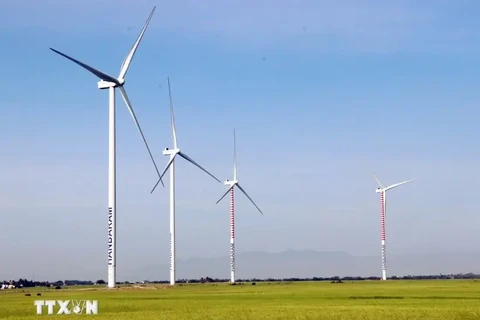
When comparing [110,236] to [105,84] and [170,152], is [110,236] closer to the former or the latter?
[105,84]

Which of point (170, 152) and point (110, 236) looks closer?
point (110, 236)

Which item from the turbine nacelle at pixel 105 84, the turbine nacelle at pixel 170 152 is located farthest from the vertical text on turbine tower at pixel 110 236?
the turbine nacelle at pixel 170 152

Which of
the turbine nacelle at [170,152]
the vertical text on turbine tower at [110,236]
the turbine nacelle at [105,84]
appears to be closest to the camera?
the vertical text on turbine tower at [110,236]

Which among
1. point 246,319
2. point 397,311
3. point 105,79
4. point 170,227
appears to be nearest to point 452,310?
point 397,311

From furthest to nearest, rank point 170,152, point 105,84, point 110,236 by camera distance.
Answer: point 170,152
point 105,84
point 110,236

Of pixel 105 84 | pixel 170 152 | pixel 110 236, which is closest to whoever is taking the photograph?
pixel 110 236

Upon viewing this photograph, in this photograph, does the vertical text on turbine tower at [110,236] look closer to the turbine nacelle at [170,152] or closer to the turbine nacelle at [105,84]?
the turbine nacelle at [105,84]

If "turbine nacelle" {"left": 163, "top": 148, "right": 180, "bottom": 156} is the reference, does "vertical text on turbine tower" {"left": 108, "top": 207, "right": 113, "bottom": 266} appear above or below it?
below

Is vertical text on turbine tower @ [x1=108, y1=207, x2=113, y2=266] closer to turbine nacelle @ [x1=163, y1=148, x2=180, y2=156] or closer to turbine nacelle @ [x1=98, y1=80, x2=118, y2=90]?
turbine nacelle @ [x1=98, y1=80, x2=118, y2=90]

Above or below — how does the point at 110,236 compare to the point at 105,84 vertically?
below

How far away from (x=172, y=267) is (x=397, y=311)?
112m

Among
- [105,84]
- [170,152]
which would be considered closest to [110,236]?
[105,84]

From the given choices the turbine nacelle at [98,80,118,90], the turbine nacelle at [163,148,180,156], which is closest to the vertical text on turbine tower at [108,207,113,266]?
the turbine nacelle at [98,80,118,90]

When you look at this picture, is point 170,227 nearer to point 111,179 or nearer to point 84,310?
point 111,179
